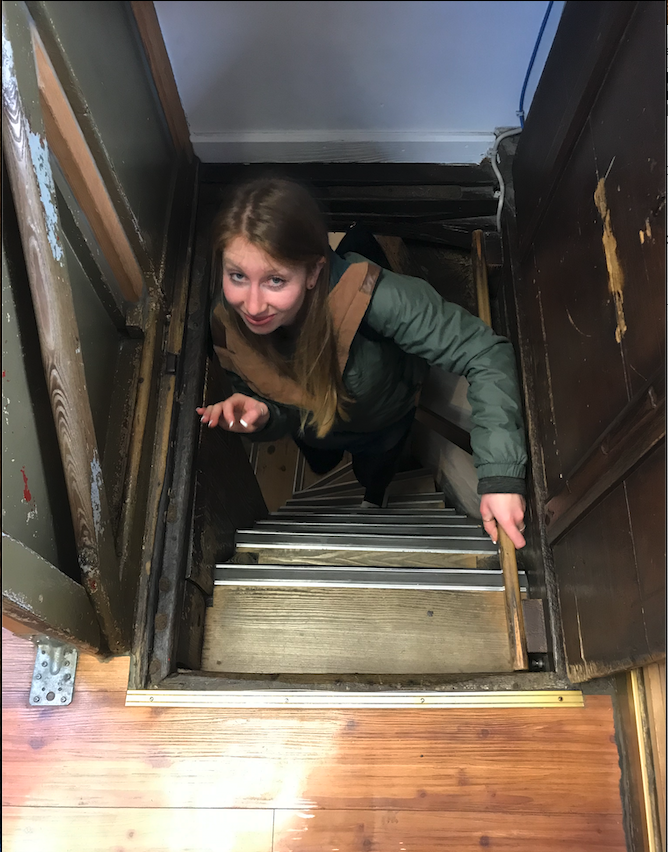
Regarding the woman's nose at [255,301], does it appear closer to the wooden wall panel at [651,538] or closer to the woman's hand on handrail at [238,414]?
the woman's hand on handrail at [238,414]

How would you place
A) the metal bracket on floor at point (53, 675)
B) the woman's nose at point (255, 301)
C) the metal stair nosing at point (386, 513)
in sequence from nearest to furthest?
the woman's nose at point (255, 301), the metal bracket on floor at point (53, 675), the metal stair nosing at point (386, 513)

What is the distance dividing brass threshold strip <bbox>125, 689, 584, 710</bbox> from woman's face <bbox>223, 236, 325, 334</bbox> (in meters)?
0.71

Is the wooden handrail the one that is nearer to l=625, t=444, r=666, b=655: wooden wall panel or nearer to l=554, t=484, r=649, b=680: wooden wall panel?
l=554, t=484, r=649, b=680: wooden wall panel

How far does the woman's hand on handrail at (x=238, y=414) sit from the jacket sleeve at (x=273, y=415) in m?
0.03

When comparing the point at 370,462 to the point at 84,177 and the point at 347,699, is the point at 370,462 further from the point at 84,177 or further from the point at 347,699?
the point at 84,177

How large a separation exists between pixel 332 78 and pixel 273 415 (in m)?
0.91

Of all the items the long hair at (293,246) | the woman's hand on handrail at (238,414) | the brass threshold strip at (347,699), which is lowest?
the brass threshold strip at (347,699)

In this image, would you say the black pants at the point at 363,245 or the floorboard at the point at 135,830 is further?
the black pants at the point at 363,245

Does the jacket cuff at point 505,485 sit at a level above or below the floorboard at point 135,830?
above

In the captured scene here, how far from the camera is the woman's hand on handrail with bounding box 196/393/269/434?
118 centimetres

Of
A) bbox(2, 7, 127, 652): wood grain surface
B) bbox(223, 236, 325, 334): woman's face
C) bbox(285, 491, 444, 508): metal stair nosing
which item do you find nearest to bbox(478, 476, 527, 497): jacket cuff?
bbox(223, 236, 325, 334): woman's face

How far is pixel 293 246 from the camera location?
84cm

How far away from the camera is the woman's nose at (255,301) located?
2.89 feet

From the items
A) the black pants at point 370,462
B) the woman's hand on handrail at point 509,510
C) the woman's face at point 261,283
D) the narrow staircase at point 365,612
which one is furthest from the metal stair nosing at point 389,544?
the woman's face at point 261,283
